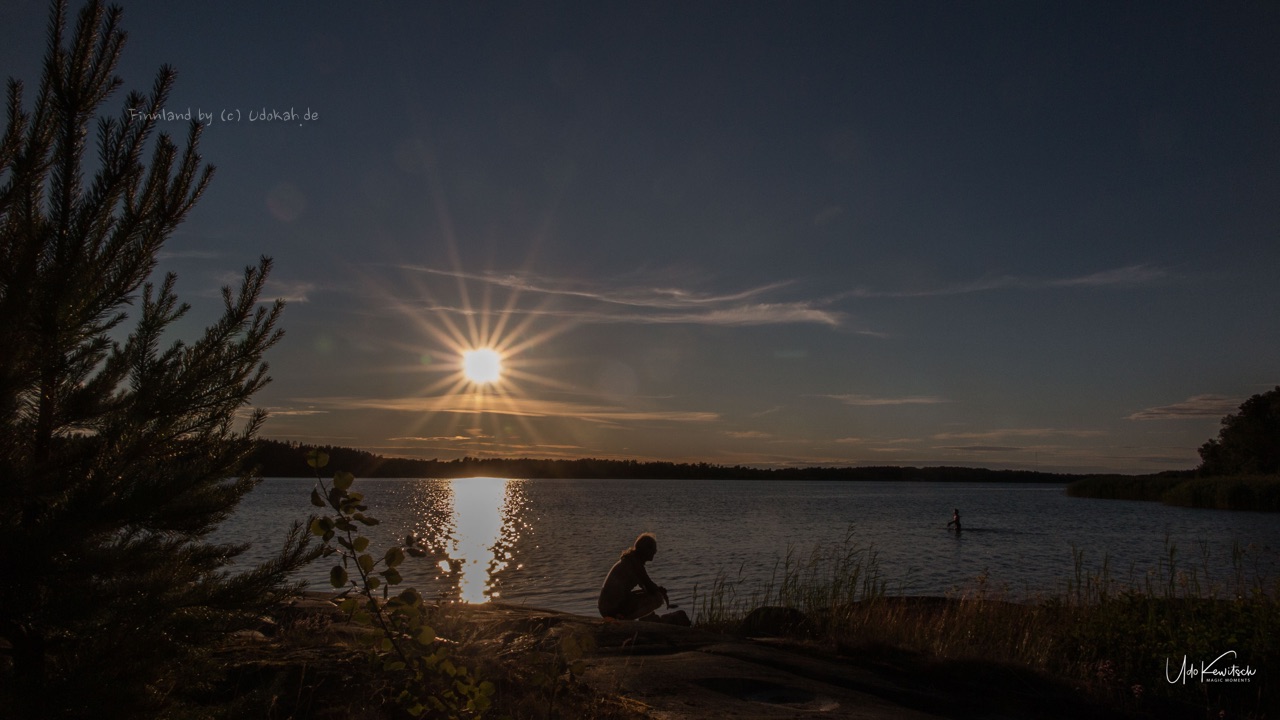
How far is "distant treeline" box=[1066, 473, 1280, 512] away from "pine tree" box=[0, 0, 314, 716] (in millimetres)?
66698

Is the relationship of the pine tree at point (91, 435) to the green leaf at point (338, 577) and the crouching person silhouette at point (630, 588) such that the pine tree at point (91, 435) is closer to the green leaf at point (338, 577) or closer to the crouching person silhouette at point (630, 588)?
the green leaf at point (338, 577)

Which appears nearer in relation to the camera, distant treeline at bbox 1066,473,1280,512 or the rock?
the rock

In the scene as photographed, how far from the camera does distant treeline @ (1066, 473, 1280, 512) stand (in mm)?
52594

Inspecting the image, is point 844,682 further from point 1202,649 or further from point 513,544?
point 513,544

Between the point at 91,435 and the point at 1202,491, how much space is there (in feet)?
242

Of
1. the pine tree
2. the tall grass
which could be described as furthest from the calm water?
the pine tree

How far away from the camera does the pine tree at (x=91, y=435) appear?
296cm

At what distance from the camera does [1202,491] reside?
59.4m

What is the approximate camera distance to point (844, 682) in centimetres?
721

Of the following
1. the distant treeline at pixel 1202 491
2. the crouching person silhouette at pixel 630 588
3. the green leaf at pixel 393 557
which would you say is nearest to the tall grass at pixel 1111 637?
the crouching person silhouette at pixel 630 588

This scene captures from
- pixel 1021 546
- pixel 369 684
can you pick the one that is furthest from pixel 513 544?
pixel 369 684

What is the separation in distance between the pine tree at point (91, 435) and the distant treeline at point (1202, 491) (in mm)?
66698

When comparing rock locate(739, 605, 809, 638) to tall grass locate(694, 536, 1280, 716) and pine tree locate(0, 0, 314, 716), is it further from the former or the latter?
pine tree locate(0, 0, 314, 716)

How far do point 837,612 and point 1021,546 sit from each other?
83.3 ft
